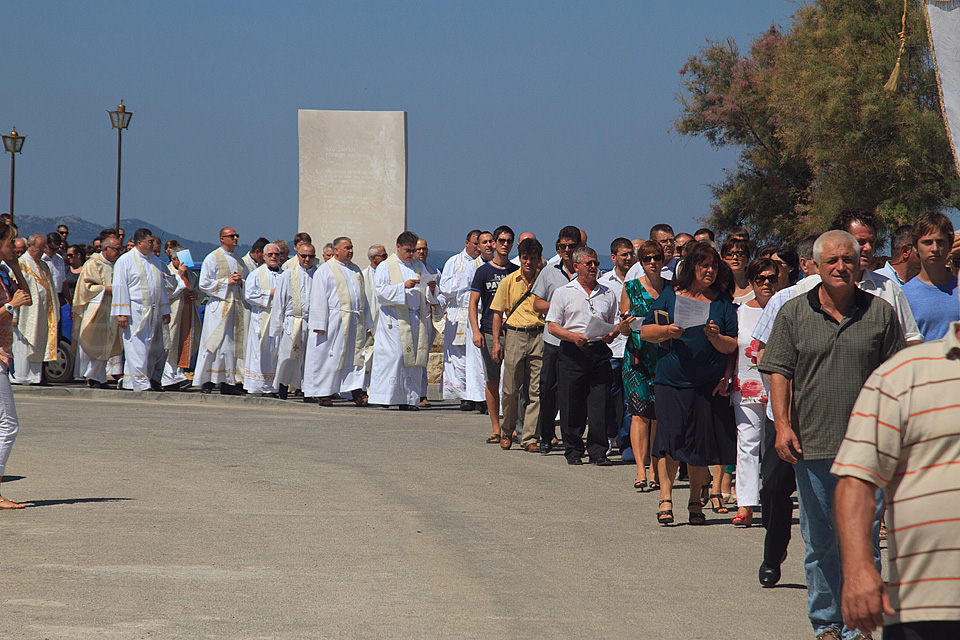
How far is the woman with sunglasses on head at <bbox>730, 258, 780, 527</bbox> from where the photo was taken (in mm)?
8211

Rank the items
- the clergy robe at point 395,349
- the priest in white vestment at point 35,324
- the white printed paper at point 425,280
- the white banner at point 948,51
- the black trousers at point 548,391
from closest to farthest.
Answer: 1. the white banner at point 948,51
2. the black trousers at point 548,391
3. the clergy robe at point 395,349
4. the white printed paper at point 425,280
5. the priest in white vestment at point 35,324

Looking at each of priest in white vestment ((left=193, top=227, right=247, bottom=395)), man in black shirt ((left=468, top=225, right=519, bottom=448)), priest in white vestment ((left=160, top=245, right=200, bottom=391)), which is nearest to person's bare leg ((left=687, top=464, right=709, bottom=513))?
man in black shirt ((left=468, top=225, right=519, bottom=448))

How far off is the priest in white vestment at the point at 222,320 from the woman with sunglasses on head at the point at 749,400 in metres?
10.8

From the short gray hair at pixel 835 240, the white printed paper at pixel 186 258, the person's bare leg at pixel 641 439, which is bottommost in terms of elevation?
the person's bare leg at pixel 641 439

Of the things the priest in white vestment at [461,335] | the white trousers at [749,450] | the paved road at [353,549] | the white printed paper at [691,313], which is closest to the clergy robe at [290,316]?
the priest in white vestment at [461,335]

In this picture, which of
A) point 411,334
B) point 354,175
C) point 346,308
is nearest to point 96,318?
point 346,308

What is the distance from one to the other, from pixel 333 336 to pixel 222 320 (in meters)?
1.90

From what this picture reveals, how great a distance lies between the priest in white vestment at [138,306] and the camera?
57.1 ft

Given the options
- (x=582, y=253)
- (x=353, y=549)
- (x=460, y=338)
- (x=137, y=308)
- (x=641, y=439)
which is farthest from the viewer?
(x=137, y=308)

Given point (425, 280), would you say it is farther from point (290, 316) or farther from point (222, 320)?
point (222, 320)

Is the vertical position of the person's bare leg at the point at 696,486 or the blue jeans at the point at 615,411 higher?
the blue jeans at the point at 615,411

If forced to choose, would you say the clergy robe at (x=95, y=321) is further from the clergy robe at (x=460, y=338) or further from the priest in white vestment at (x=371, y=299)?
the clergy robe at (x=460, y=338)

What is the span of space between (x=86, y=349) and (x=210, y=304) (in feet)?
6.07

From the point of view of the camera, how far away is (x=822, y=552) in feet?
17.3
